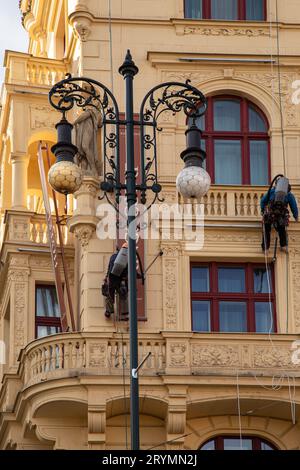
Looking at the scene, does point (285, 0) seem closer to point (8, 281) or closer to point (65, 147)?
point (8, 281)

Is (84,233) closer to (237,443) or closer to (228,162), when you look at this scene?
(228,162)

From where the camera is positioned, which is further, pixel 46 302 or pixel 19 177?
pixel 19 177

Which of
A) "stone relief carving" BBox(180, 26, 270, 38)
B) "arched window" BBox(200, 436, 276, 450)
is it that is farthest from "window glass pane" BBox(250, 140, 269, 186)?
"arched window" BBox(200, 436, 276, 450)

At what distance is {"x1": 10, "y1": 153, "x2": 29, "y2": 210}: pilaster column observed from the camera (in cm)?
4266

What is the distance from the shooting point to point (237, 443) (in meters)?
39.1

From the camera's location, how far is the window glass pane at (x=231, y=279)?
131ft

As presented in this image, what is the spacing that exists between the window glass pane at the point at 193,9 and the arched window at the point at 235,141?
2.27 meters

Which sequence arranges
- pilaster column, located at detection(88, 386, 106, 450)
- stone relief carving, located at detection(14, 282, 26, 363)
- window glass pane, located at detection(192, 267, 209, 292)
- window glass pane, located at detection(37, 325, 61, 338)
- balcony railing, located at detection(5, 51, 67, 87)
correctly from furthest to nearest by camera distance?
balcony railing, located at detection(5, 51, 67, 87) → window glass pane, located at detection(37, 325, 61, 338) → stone relief carving, located at detection(14, 282, 26, 363) → window glass pane, located at detection(192, 267, 209, 292) → pilaster column, located at detection(88, 386, 106, 450)

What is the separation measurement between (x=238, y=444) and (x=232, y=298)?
11.2 ft

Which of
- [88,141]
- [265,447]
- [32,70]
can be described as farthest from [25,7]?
[265,447]

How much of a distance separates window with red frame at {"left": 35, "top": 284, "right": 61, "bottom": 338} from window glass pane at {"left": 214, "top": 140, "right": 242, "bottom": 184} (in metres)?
5.38

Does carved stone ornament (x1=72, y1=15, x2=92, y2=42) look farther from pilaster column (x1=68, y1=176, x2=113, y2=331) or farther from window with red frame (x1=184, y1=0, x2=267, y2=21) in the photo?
Result: pilaster column (x1=68, y1=176, x2=113, y2=331)

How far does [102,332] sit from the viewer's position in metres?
37.8
